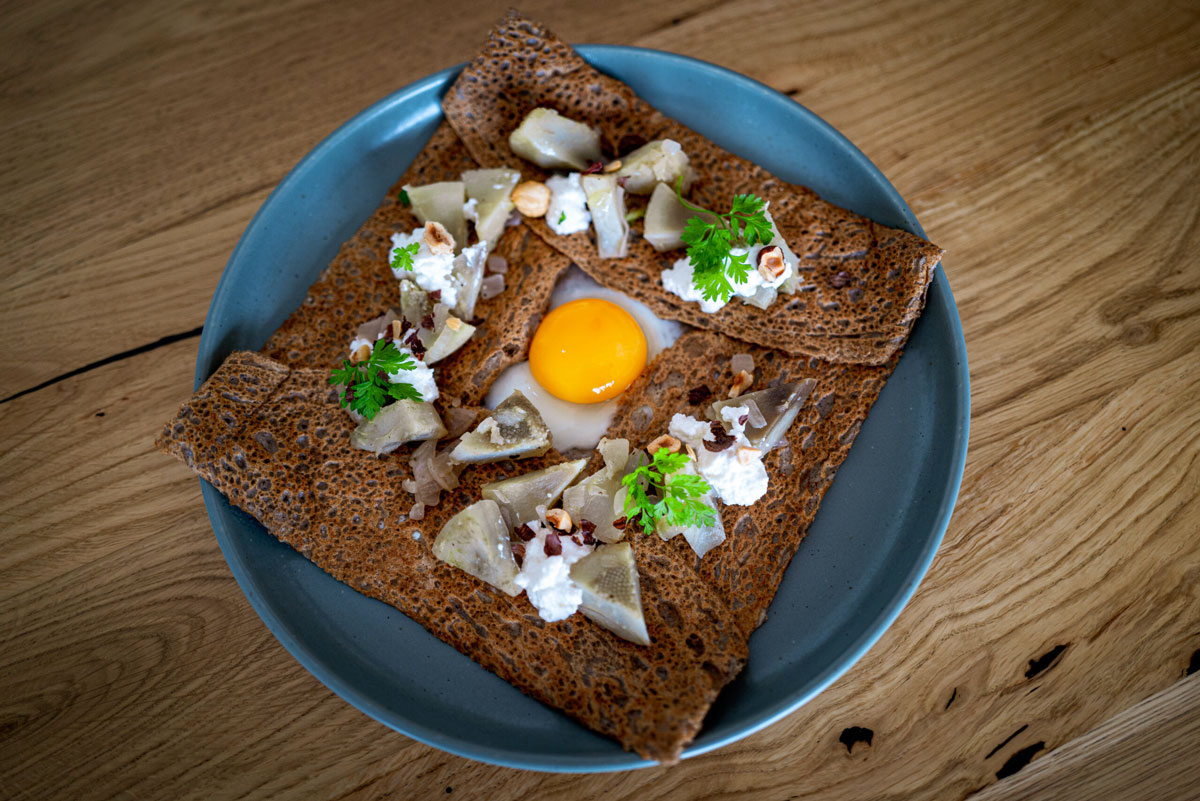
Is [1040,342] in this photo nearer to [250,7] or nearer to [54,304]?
[250,7]

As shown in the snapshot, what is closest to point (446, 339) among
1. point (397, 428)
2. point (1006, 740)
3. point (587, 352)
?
point (397, 428)

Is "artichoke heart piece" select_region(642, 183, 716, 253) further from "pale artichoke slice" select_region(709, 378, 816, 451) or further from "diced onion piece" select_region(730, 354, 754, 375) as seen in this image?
"pale artichoke slice" select_region(709, 378, 816, 451)

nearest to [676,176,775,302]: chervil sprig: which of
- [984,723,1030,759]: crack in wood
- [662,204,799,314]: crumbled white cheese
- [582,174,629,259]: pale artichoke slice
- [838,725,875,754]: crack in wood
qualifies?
[662,204,799,314]: crumbled white cheese

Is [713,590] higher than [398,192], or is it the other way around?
[398,192]

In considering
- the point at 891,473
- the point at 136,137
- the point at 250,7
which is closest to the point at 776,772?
the point at 891,473

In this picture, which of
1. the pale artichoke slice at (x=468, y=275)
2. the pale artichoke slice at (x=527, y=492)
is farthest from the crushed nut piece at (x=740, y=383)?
the pale artichoke slice at (x=468, y=275)

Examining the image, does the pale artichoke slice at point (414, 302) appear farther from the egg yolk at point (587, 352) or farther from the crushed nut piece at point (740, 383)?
the crushed nut piece at point (740, 383)

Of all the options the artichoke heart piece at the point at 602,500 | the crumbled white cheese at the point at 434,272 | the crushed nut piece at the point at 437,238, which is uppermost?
the crushed nut piece at the point at 437,238

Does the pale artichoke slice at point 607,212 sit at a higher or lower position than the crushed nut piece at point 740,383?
higher
